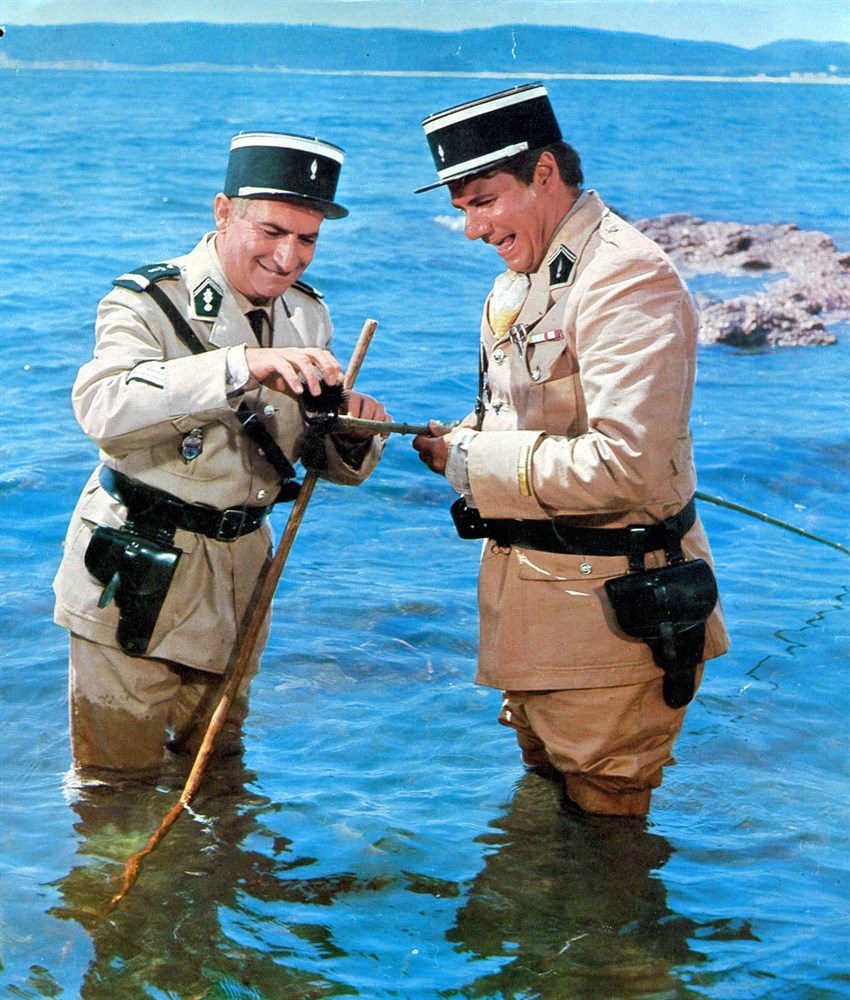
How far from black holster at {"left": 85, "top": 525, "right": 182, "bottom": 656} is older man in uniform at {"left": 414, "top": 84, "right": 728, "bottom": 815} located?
2.58ft

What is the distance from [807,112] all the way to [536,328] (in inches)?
1580

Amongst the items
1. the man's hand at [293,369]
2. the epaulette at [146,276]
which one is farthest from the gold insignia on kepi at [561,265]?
the epaulette at [146,276]

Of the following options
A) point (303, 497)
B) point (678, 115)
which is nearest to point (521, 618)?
point (303, 497)

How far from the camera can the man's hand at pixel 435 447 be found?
141 inches

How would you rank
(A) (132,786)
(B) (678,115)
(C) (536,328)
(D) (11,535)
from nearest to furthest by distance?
1. (C) (536,328)
2. (A) (132,786)
3. (D) (11,535)
4. (B) (678,115)

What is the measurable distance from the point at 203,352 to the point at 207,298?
16 cm

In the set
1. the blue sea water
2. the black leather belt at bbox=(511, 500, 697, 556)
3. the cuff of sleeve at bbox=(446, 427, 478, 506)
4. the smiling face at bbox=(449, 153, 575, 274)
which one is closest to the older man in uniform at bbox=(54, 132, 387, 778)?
the cuff of sleeve at bbox=(446, 427, 478, 506)

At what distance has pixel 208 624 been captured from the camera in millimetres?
3801

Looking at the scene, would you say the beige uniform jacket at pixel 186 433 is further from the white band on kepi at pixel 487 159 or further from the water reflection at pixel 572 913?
the water reflection at pixel 572 913

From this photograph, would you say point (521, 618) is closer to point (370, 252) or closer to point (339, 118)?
point (370, 252)

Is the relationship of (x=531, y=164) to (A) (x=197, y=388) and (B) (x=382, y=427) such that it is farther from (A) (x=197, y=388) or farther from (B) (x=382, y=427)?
(A) (x=197, y=388)

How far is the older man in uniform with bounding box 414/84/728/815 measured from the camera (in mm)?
3230

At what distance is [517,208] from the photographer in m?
3.47

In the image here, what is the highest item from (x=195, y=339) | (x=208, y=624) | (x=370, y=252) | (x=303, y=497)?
(x=195, y=339)
